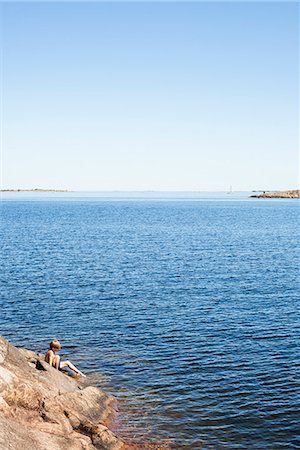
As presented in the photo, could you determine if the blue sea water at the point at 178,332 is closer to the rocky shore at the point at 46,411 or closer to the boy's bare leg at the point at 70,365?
the boy's bare leg at the point at 70,365

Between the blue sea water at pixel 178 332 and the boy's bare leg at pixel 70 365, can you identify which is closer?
the blue sea water at pixel 178 332

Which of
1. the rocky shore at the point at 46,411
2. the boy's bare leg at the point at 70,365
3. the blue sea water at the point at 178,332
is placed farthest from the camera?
the boy's bare leg at the point at 70,365

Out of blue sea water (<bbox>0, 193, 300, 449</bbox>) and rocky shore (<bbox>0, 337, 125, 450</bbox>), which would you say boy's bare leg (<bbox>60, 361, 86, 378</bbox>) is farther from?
rocky shore (<bbox>0, 337, 125, 450</bbox>)

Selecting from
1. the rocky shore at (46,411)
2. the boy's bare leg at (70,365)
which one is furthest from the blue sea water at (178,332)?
the rocky shore at (46,411)

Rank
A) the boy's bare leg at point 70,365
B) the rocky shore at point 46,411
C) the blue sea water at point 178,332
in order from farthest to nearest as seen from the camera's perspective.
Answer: the boy's bare leg at point 70,365 < the blue sea water at point 178,332 < the rocky shore at point 46,411

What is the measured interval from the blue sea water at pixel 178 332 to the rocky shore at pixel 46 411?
1776mm

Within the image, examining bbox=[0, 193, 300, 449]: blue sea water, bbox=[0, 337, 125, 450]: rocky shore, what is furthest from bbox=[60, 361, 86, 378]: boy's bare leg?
bbox=[0, 337, 125, 450]: rocky shore

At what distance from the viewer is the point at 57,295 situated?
45062 millimetres

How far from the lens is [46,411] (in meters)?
19.2

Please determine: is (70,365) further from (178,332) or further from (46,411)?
(178,332)

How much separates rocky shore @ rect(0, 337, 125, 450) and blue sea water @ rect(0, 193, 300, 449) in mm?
1776

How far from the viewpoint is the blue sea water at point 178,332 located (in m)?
22.8

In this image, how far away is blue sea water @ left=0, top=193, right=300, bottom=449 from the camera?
74.8 feet

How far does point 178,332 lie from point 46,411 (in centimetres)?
1603
